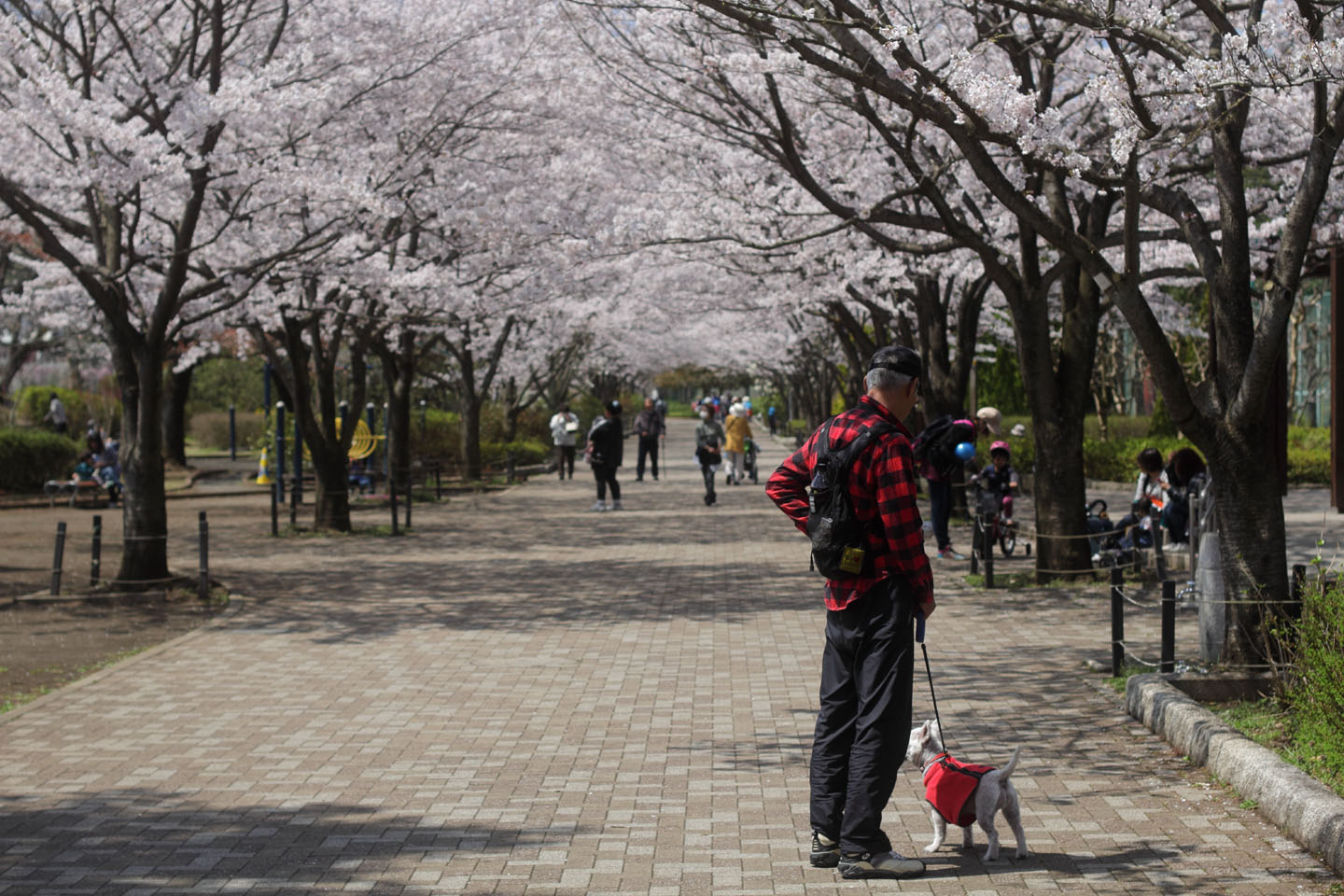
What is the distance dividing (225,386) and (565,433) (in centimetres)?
2626

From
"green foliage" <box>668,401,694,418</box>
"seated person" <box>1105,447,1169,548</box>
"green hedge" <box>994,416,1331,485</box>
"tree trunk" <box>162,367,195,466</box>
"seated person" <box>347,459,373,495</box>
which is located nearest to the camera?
"seated person" <box>1105,447,1169,548</box>

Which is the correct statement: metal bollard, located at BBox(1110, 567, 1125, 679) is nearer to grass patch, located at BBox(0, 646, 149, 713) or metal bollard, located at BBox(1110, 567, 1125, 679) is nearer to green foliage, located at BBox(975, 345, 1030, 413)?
grass patch, located at BBox(0, 646, 149, 713)

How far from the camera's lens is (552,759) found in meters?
7.06

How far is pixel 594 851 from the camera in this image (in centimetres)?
548

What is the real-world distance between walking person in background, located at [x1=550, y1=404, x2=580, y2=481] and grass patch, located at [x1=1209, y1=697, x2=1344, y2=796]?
2532cm

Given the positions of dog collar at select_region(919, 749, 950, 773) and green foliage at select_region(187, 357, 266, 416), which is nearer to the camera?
dog collar at select_region(919, 749, 950, 773)

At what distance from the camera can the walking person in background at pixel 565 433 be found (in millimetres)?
32781

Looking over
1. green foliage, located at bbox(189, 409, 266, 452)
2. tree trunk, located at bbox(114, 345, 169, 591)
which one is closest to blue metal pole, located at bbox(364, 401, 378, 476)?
green foliage, located at bbox(189, 409, 266, 452)

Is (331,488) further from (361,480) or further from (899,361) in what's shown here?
(899,361)

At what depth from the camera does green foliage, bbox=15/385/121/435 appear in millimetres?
45375

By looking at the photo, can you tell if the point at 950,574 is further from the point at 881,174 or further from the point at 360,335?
the point at 360,335

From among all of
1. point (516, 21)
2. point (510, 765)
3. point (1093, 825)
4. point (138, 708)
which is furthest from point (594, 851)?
point (516, 21)

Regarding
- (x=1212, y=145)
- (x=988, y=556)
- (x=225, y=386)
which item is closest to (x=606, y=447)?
(x=988, y=556)

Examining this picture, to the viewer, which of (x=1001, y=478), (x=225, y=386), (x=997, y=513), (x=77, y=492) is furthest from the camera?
(x=225, y=386)
